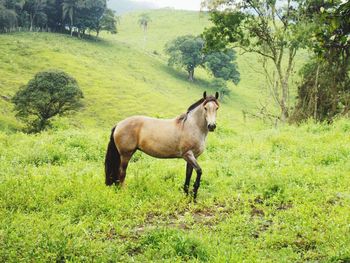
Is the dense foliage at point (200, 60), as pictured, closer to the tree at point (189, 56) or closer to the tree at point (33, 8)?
the tree at point (189, 56)

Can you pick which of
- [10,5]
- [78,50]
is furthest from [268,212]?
[10,5]

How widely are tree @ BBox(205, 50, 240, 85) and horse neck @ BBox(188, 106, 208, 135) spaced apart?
293ft

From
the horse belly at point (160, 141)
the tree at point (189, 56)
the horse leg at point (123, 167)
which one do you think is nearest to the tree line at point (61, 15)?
the tree at point (189, 56)

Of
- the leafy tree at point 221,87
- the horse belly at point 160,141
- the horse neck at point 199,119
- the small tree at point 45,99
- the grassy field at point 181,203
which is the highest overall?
the horse neck at point 199,119

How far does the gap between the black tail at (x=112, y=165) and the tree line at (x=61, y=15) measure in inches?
3850

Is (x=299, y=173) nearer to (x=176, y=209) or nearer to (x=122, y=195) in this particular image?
(x=176, y=209)

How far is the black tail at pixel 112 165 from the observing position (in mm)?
10711

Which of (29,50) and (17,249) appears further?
(29,50)

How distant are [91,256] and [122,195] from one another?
3.22 m

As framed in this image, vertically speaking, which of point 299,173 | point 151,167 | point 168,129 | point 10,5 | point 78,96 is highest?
point 10,5

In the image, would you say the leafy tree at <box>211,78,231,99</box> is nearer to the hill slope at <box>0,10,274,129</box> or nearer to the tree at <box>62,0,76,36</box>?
the hill slope at <box>0,10,274,129</box>

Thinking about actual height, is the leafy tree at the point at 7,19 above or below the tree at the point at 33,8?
below

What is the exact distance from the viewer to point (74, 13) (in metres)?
109

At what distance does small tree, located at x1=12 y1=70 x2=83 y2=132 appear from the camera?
55.5 meters
